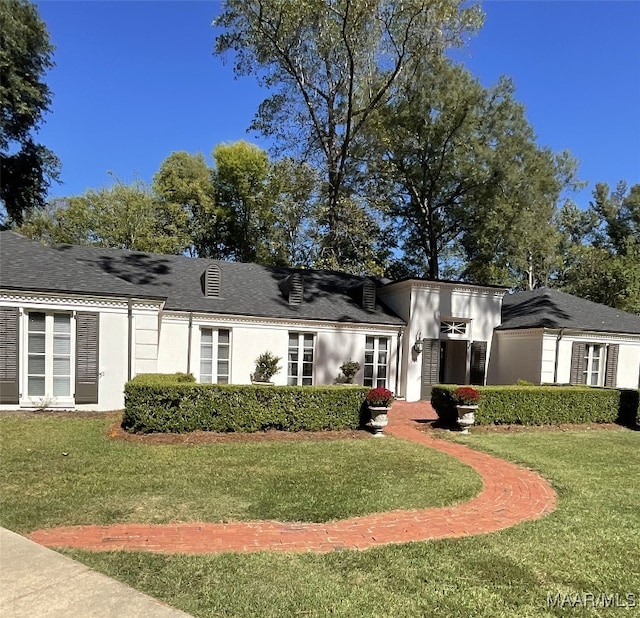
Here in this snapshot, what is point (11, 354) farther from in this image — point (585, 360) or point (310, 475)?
point (585, 360)

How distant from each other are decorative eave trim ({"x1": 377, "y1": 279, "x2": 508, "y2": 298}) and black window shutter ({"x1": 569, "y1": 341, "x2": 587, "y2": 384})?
340cm

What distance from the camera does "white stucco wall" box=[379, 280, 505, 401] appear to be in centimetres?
1695

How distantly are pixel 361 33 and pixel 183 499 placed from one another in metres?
22.6

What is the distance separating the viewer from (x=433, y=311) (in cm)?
1720

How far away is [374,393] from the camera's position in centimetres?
1041

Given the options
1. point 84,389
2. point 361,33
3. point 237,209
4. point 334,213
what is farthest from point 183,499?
point 237,209

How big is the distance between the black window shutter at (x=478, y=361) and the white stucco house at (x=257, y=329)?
0.06m

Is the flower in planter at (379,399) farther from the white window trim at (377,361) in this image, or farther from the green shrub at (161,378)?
the white window trim at (377,361)

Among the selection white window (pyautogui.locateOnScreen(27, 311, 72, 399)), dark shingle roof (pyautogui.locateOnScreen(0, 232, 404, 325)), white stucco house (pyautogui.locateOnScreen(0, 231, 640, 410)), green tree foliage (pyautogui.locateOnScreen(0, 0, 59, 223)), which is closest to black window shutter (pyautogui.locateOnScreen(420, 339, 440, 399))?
white stucco house (pyautogui.locateOnScreen(0, 231, 640, 410))

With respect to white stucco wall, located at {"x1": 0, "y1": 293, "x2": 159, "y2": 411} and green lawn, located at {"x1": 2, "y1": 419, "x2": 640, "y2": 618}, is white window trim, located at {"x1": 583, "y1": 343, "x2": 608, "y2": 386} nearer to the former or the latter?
green lawn, located at {"x1": 2, "y1": 419, "x2": 640, "y2": 618}

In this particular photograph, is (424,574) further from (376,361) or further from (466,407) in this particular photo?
(376,361)

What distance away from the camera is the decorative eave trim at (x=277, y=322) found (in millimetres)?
14398

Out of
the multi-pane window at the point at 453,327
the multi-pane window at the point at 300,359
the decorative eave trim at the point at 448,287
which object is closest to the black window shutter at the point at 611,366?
the decorative eave trim at the point at 448,287

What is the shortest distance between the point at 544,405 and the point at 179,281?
12.4 meters
